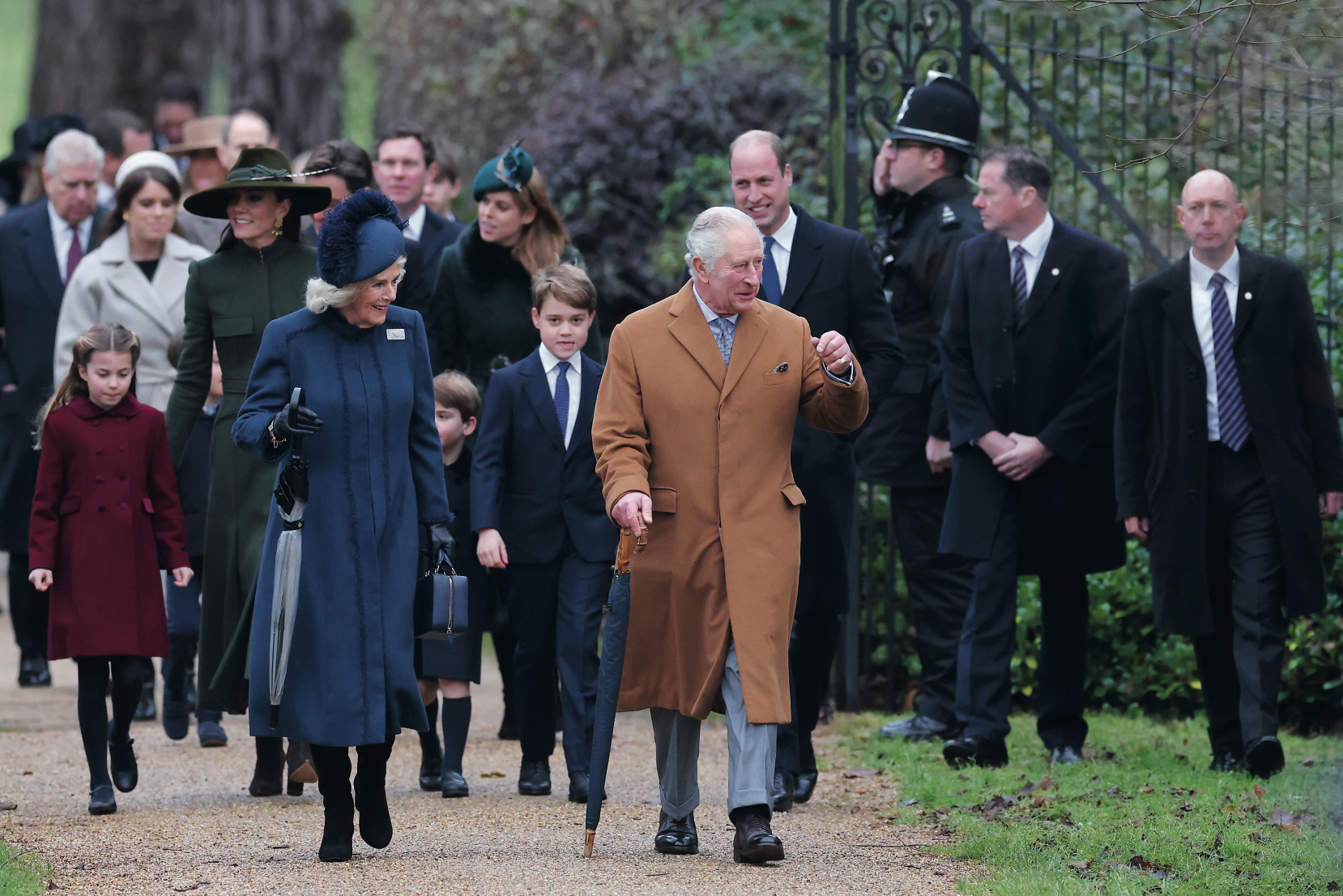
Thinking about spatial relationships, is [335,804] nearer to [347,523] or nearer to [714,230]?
[347,523]

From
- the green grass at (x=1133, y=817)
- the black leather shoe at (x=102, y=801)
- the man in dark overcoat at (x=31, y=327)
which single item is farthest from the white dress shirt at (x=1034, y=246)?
the man in dark overcoat at (x=31, y=327)

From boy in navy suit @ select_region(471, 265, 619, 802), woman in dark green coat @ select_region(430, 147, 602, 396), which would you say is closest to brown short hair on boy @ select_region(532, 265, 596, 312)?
boy in navy suit @ select_region(471, 265, 619, 802)

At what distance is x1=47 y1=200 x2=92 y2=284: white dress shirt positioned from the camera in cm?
956

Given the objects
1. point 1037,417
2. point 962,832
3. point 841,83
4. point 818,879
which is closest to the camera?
point 818,879

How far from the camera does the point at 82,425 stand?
6.84 m

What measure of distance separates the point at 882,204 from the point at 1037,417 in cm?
147

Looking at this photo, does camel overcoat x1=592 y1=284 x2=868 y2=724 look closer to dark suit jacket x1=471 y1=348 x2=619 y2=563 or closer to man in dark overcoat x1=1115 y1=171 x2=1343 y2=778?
dark suit jacket x1=471 y1=348 x2=619 y2=563

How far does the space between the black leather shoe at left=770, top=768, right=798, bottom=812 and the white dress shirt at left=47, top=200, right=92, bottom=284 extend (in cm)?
498

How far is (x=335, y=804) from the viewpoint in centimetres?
566

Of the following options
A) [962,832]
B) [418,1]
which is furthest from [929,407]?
[418,1]

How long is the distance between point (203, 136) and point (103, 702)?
196 inches

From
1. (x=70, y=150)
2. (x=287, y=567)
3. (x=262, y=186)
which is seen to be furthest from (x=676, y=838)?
(x=70, y=150)

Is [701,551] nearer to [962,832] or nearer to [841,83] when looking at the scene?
[962,832]

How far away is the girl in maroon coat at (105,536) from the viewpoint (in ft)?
21.6
